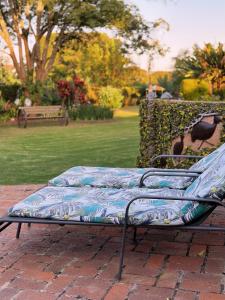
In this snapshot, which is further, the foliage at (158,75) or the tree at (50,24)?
the foliage at (158,75)

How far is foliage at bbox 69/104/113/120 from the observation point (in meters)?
19.4

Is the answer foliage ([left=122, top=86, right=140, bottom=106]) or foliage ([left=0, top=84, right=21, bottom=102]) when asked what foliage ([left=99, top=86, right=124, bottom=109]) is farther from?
foliage ([left=122, top=86, right=140, bottom=106])

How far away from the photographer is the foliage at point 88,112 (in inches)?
763

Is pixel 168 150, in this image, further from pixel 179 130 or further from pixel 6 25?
pixel 6 25

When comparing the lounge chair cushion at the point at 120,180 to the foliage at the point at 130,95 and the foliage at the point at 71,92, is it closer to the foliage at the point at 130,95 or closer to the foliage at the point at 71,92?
the foliage at the point at 71,92

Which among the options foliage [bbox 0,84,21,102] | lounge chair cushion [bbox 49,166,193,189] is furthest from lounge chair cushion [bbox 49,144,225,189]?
foliage [bbox 0,84,21,102]

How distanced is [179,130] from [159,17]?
19.6 m

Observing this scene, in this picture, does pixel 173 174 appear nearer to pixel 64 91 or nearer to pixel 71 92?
pixel 64 91

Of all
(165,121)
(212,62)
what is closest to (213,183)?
(165,121)

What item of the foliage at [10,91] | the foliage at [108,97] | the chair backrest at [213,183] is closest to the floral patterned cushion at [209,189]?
the chair backrest at [213,183]

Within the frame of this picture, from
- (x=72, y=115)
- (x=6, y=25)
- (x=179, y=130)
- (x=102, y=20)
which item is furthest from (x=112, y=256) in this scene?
(x=6, y=25)

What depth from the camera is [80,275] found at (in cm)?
302

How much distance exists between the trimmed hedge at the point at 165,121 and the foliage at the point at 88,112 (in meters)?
12.5

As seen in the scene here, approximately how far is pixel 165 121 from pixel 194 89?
13758mm
